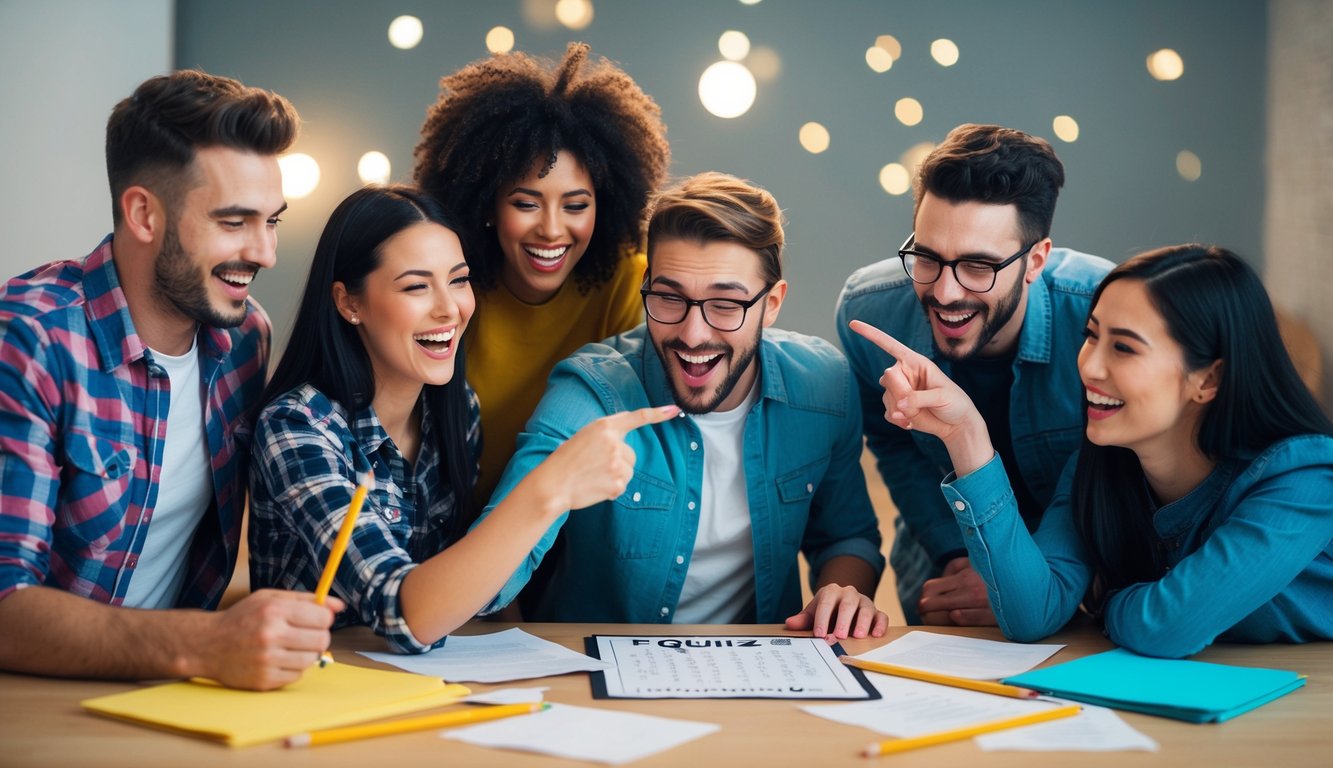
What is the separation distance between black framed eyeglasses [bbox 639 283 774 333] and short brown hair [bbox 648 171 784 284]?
7 cm

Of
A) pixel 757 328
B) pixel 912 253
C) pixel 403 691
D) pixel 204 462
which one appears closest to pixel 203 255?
pixel 204 462

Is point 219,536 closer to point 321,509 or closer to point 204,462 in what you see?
point 204,462

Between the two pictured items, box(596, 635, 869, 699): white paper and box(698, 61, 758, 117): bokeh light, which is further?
box(698, 61, 758, 117): bokeh light

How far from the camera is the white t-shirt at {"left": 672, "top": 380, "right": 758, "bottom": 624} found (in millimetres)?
1907

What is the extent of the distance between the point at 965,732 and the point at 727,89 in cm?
273

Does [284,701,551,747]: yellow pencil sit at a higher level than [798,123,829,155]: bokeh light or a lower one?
lower

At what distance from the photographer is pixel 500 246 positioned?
2.22m

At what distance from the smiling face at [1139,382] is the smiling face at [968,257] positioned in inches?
12.8

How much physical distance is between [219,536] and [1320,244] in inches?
104

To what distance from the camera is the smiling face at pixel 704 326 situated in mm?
1824

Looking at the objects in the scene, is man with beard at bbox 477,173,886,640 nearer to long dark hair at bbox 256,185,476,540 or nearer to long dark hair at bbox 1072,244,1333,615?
long dark hair at bbox 256,185,476,540

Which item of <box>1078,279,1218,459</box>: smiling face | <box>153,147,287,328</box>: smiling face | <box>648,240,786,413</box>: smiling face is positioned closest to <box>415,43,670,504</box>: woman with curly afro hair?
<box>648,240,786,413</box>: smiling face

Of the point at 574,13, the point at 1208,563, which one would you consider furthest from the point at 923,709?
the point at 574,13

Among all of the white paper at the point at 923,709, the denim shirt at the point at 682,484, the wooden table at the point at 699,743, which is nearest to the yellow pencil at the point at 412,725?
the wooden table at the point at 699,743
